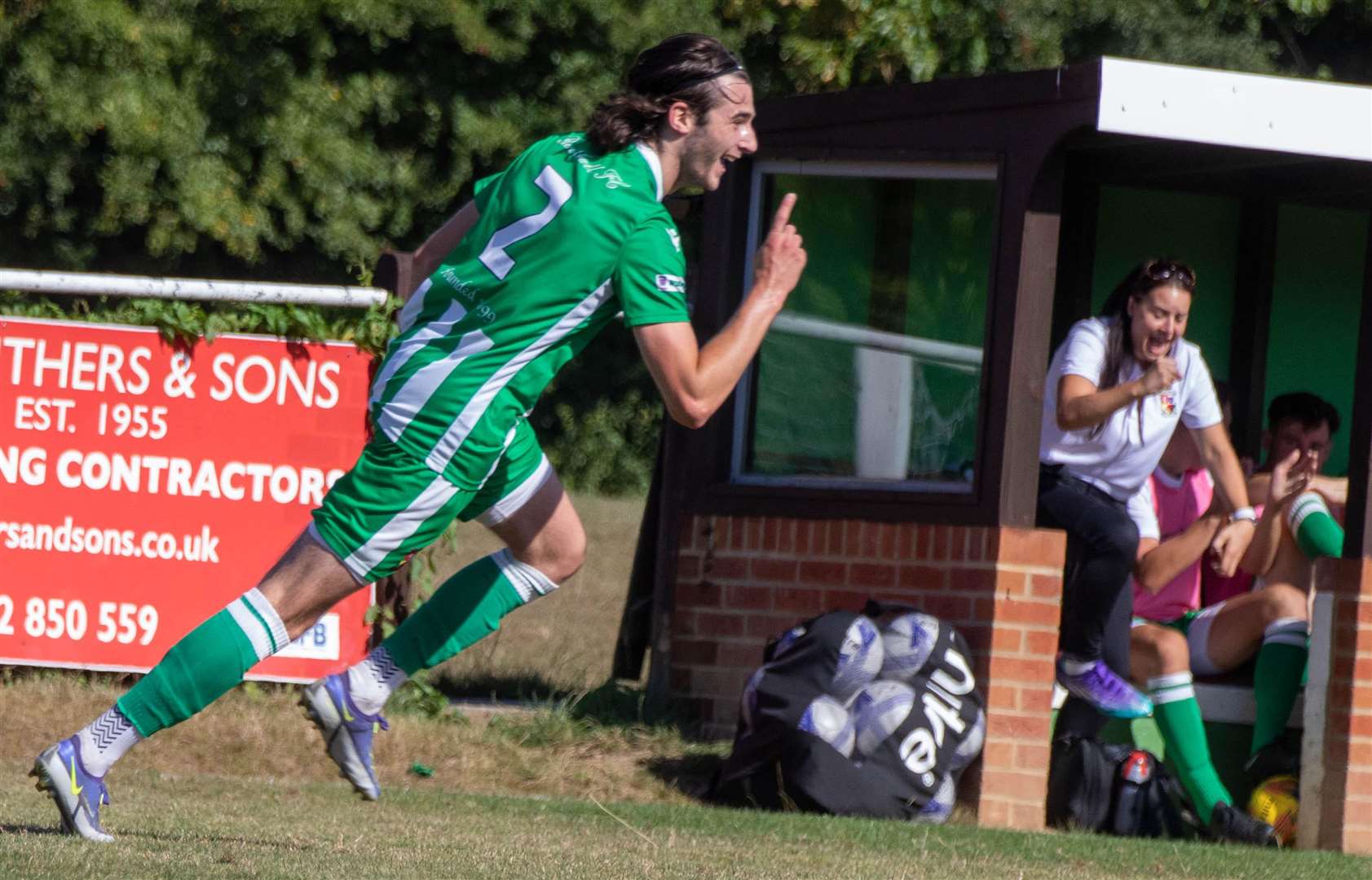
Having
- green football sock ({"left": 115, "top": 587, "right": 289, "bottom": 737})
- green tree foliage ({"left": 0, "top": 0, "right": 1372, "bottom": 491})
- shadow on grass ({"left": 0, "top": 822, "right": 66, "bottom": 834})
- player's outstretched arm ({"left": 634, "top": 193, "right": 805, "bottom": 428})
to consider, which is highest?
green tree foliage ({"left": 0, "top": 0, "right": 1372, "bottom": 491})

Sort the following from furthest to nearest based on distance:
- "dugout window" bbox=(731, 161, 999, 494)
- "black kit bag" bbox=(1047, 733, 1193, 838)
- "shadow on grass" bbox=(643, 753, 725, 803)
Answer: "dugout window" bbox=(731, 161, 999, 494)
"shadow on grass" bbox=(643, 753, 725, 803)
"black kit bag" bbox=(1047, 733, 1193, 838)

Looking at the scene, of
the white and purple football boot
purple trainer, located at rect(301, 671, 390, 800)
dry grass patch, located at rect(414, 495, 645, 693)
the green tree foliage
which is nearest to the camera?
the white and purple football boot

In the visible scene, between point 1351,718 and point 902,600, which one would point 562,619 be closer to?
point 902,600

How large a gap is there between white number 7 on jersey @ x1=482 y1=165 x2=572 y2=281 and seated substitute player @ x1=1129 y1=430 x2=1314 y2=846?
3682mm

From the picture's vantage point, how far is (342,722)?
192 inches

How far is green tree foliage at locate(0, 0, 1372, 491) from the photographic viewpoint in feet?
59.9

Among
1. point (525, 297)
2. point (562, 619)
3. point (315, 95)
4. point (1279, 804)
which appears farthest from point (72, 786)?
point (315, 95)

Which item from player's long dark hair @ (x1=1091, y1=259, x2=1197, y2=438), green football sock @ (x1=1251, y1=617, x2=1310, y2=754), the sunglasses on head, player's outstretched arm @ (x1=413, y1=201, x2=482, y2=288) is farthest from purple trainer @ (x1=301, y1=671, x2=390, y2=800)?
green football sock @ (x1=1251, y1=617, x2=1310, y2=754)

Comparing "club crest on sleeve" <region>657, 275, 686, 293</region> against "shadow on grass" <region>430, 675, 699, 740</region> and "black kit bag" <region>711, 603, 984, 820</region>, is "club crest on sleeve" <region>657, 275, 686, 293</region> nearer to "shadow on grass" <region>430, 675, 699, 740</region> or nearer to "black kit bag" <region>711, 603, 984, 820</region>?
"black kit bag" <region>711, 603, 984, 820</region>

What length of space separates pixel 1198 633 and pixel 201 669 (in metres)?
4.56

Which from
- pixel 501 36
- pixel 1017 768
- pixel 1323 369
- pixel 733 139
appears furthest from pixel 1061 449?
pixel 501 36

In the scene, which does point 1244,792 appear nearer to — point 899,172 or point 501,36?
point 899,172

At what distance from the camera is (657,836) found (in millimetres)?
5832

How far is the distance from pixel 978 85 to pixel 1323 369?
9.19 feet
